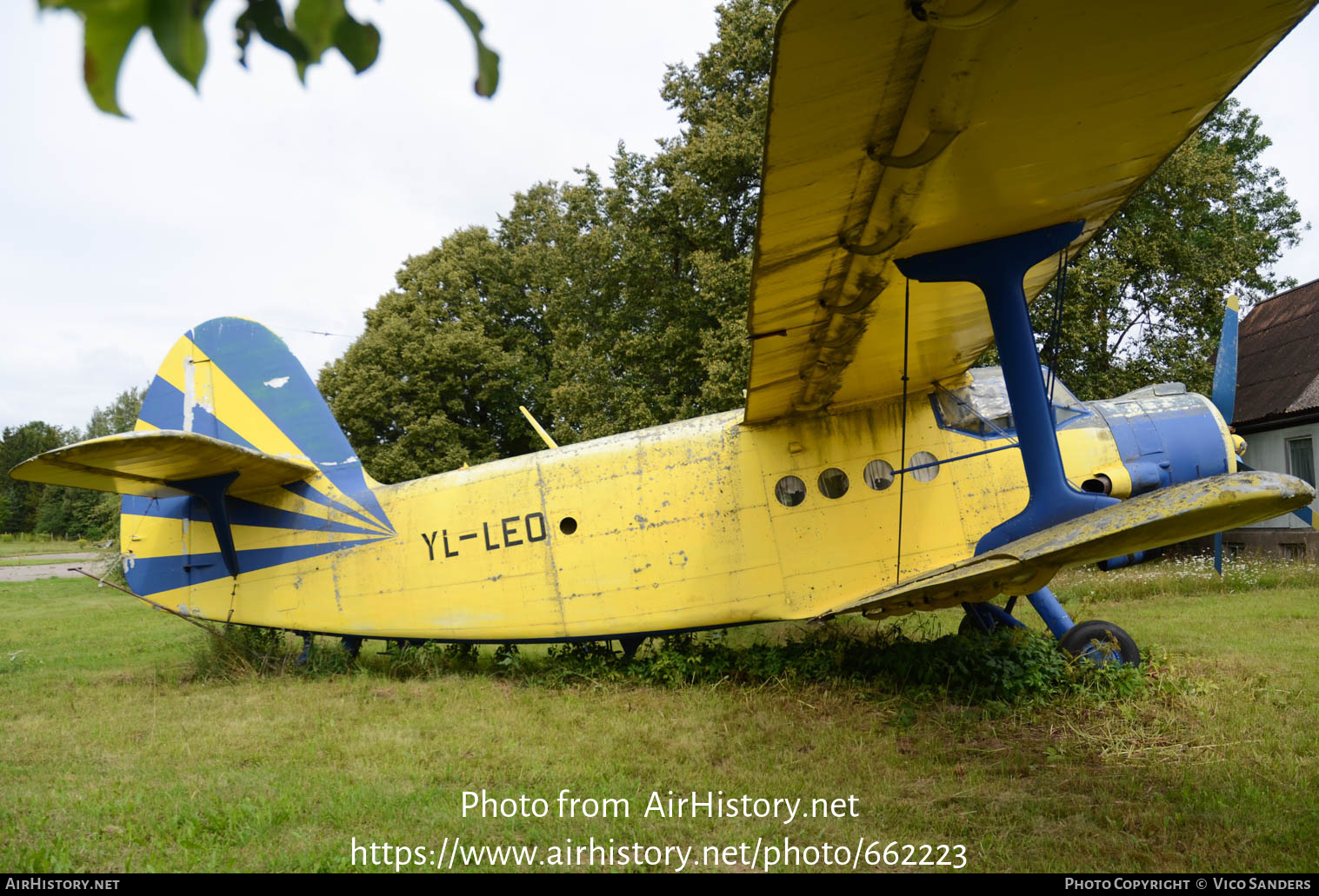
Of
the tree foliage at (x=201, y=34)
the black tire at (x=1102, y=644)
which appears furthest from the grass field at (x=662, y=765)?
the tree foliage at (x=201, y=34)

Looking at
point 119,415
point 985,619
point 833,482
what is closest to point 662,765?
point 833,482

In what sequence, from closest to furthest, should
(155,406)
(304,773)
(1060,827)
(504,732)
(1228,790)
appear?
(1060,827), (1228,790), (304,773), (504,732), (155,406)

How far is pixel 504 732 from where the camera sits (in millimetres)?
5352

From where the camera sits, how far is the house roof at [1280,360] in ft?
46.9

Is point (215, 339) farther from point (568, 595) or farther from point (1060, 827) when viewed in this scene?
point (1060, 827)

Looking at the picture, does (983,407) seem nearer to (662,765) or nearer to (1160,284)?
(662,765)

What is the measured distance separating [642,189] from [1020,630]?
1488 cm

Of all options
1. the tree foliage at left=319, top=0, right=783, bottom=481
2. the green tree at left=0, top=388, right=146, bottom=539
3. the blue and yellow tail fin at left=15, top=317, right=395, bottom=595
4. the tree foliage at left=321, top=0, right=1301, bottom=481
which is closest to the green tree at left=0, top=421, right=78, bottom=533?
the green tree at left=0, top=388, right=146, bottom=539

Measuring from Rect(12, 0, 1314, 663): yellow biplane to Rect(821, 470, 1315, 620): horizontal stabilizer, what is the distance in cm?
2

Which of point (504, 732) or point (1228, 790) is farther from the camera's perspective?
point (504, 732)

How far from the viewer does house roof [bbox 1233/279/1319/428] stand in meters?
14.3

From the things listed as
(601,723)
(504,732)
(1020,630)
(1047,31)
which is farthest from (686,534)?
(1047,31)

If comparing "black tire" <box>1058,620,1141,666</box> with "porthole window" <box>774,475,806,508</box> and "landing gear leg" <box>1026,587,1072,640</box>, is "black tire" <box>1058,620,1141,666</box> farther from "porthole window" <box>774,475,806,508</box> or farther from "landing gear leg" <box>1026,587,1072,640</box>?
"porthole window" <box>774,475,806,508</box>

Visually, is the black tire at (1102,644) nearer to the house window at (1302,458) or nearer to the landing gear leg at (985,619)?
the landing gear leg at (985,619)
